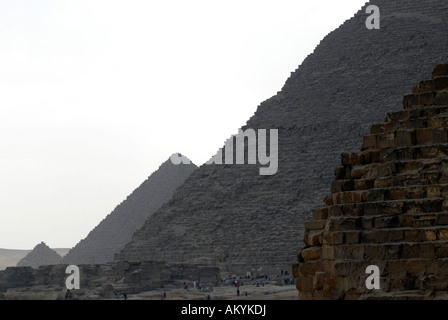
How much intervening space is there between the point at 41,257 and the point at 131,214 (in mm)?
18435

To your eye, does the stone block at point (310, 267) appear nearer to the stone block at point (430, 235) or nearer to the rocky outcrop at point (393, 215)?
the rocky outcrop at point (393, 215)

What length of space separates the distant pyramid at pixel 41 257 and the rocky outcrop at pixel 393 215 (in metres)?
132

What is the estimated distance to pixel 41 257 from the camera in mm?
147625

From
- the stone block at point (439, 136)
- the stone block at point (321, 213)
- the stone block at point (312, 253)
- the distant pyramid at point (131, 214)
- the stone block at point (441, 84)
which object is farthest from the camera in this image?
the distant pyramid at point (131, 214)

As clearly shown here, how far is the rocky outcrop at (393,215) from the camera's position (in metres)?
12.6

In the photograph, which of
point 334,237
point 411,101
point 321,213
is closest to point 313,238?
point 321,213

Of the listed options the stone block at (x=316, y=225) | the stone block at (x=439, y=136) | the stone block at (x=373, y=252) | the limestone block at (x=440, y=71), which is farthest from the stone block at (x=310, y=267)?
the limestone block at (x=440, y=71)

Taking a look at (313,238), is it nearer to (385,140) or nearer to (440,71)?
(385,140)

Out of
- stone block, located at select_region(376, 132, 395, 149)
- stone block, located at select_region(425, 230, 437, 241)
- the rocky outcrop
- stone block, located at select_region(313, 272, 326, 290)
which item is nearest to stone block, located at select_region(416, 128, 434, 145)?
the rocky outcrop

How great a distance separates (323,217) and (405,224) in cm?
146

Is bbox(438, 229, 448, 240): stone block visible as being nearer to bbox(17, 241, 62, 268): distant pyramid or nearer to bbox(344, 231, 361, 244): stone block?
bbox(344, 231, 361, 244): stone block
